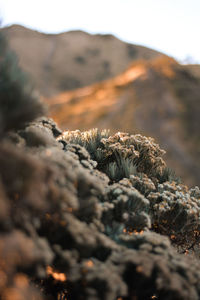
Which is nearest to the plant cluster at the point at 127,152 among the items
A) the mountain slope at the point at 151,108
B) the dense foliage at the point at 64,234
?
the dense foliage at the point at 64,234

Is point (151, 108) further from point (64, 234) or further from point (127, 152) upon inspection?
point (64, 234)

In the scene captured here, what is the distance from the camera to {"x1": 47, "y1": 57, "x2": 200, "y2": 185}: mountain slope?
2406cm

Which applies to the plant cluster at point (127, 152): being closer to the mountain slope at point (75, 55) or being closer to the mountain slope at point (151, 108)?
the mountain slope at point (75, 55)

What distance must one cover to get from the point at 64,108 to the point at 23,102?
2446 centimetres

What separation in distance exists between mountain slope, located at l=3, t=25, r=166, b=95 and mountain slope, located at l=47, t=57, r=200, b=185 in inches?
49.4

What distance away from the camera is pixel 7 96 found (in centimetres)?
185

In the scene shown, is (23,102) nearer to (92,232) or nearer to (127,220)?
(92,232)

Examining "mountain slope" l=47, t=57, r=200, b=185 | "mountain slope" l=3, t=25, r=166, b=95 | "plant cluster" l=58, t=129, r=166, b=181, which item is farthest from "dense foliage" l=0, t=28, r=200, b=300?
"mountain slope" l=47, t=57, r=200, b=185

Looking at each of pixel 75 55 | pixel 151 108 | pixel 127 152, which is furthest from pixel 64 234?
pixel 75 55

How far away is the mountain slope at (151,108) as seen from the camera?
24.1 metres

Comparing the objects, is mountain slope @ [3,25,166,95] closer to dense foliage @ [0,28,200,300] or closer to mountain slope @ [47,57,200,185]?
mountain slope @ [47,57,200,185]

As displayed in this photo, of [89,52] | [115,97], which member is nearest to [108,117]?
[115,97]

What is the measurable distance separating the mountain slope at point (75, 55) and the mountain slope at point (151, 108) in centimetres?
125

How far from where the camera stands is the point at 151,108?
2730 centimetres
